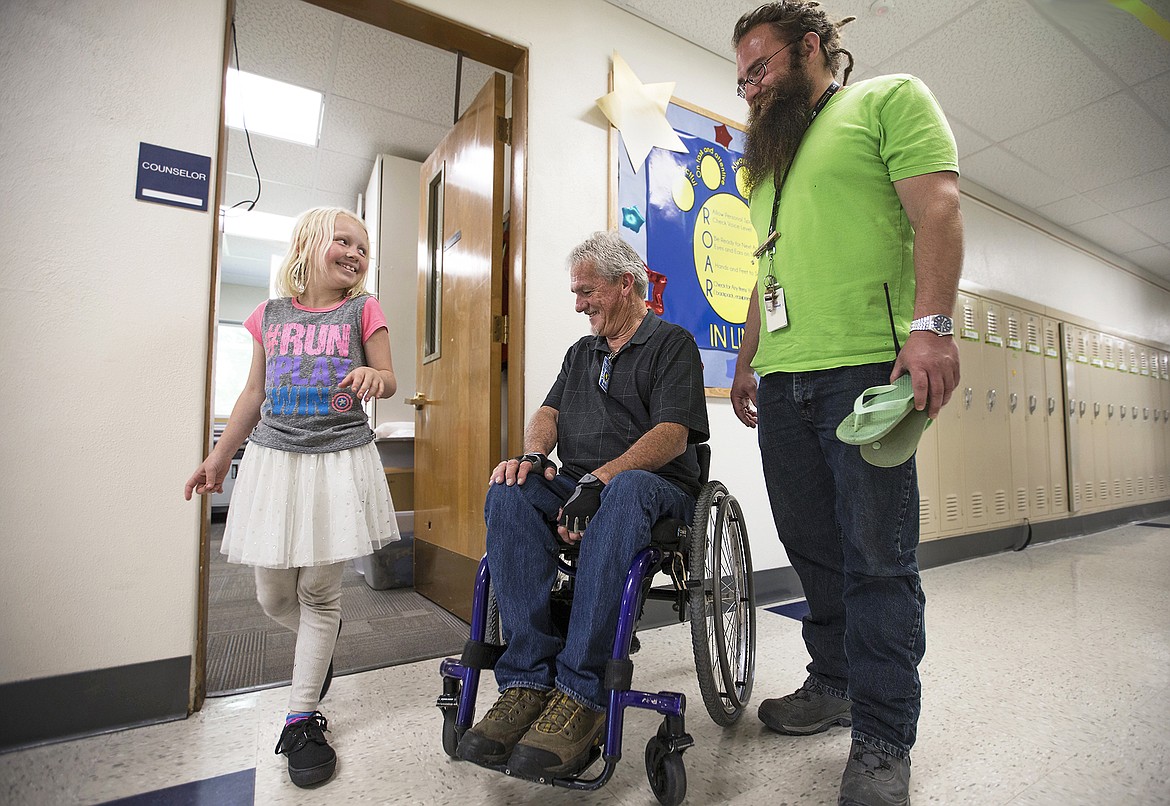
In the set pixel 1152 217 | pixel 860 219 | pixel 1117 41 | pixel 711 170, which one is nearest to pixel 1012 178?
pixel 1117 41

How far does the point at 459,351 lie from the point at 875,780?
1.78 m

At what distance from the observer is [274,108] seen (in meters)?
3.19

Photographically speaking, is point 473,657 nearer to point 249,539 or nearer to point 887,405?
point 249,539

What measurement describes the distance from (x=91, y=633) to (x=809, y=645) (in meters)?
1.65

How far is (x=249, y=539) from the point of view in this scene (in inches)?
45.5

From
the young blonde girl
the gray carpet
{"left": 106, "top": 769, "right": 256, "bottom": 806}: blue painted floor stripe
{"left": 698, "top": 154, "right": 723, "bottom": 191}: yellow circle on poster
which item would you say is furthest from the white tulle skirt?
{"left": 698, "top": 154, "right": 723, "bottom": 191}: yellow circle on poster

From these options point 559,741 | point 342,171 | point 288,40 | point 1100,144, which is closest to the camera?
point 559,741

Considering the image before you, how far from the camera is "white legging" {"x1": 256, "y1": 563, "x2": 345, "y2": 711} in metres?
1.21

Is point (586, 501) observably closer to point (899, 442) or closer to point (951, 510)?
point (899, 442)

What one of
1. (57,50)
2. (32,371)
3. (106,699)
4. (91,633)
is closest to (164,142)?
(57,50)

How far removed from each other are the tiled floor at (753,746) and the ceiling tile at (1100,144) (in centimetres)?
279

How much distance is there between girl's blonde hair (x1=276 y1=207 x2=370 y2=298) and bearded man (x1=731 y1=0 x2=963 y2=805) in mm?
937

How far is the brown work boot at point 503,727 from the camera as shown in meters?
0.92

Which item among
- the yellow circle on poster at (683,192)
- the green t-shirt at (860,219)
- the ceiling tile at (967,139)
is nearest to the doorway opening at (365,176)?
the yellow circle on poster at (683,192)
